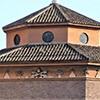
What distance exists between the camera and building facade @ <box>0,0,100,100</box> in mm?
21531

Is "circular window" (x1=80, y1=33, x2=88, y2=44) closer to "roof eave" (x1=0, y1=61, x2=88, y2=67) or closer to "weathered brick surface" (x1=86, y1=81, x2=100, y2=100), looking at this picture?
"roof eave" (x1=0, y1=61, x2=88, y2=67)

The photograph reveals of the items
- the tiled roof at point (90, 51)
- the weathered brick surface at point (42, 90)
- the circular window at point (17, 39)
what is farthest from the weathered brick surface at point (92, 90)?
the circular window at point (17, 39)

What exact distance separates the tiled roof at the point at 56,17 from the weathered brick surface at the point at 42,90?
11.3ft

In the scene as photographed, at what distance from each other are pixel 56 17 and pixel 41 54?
2.62 meters

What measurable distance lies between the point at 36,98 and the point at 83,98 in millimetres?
2366

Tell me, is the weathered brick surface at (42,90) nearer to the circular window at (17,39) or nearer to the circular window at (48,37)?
the circular window at (48,37)

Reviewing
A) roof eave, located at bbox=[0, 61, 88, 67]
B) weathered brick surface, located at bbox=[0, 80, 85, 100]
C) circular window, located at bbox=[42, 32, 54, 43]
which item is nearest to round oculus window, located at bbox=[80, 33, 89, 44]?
circular window, located at bbox=[42, 32, 54, 43]

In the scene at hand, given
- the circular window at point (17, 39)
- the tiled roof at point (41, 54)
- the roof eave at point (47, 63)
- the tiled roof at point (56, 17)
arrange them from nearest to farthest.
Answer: the roof eave at point (47, 63), the tiled roof at point (41, 54), the tiled roof at point (56, 17), the circular window at point (17, 39)

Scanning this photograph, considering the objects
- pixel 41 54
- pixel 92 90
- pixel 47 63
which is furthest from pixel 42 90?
pixel 92 90

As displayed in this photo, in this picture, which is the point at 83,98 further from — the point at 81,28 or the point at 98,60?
the point at 81,28

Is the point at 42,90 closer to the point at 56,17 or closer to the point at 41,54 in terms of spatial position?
the point at 41,54

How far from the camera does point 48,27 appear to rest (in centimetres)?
2327

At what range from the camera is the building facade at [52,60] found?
70.6 feet

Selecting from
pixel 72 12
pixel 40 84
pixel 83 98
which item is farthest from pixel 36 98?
pixel 72 12
